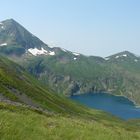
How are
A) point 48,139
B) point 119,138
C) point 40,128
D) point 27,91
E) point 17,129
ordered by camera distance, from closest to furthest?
point 17,129
point 48,139
point 40,128
point 119,138
point 27,91

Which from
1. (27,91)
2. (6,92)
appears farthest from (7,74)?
(6,92)

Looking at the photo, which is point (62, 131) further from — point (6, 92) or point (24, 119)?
point (6, 92)

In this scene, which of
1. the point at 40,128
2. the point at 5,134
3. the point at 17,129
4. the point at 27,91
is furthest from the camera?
the point at 27,91

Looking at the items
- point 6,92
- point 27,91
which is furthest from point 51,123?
point 27,91

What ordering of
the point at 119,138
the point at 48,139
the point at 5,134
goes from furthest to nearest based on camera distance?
the point at 119,138
the point at 48,139
the point at 5,134

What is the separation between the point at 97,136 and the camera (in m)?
21.1

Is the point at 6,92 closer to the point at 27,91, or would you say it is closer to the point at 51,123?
the point at 27,91

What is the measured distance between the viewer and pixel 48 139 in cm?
1780

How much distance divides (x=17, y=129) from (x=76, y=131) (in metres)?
5.03

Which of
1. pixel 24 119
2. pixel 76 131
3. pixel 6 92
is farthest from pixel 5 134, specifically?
pixel 6 92

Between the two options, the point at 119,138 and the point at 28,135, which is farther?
the point at 119,138

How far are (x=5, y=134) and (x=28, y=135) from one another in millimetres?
1925

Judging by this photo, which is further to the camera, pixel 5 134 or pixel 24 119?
pixel 24 119

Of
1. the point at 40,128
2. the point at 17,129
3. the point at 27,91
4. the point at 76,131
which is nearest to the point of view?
the point at 17,129
